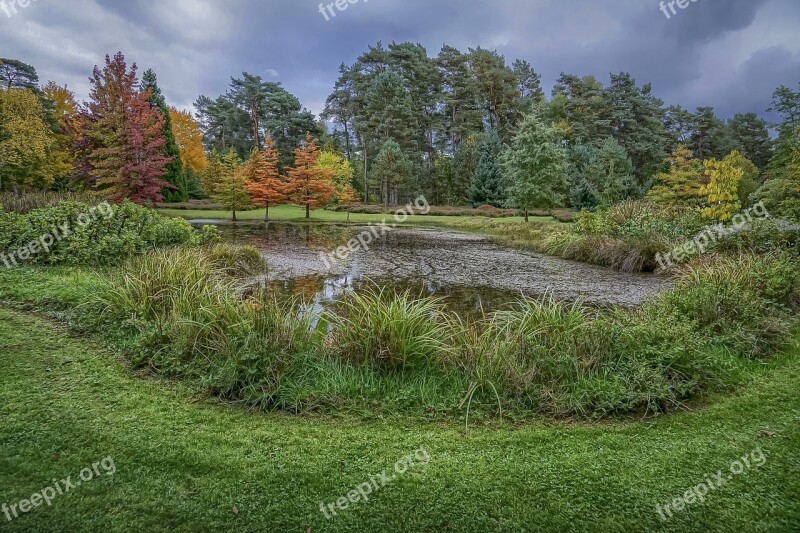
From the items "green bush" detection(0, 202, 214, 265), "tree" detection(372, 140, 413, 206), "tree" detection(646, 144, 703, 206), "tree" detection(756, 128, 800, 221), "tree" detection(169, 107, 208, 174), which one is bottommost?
"green bush" detection(0, 202, 214, 265)

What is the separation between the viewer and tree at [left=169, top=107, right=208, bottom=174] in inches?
1411

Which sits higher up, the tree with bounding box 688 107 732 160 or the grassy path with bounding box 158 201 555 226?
the tree with bounding box 688 107 732 160

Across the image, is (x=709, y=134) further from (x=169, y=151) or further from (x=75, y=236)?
(x=75, y=236)

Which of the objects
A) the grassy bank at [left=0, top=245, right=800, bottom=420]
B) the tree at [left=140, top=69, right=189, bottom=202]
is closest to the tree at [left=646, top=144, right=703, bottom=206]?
the grassy bank at [left=0, top=245, right=800, bottom=420]

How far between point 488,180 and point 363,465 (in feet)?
95.1

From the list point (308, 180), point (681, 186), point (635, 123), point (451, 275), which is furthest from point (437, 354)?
point (635, 123)

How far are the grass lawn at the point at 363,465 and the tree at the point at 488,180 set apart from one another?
27.5 metres

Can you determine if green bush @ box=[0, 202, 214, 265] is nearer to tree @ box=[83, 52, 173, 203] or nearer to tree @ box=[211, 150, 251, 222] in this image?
tree @ box=[83, 52, 173, 203]

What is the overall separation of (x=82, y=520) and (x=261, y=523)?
30.9 inches

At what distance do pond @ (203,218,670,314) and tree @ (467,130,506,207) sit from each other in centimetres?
1625

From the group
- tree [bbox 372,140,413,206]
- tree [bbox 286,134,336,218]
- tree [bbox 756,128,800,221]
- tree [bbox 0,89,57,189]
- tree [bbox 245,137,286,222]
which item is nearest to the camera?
tree [bbox 756,128,800,221]

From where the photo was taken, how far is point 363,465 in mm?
2510

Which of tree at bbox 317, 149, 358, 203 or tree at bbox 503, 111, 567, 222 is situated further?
tree at bbox 317, 149, 358, 203

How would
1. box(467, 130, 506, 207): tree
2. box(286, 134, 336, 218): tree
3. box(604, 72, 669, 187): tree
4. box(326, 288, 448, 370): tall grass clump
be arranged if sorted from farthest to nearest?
1. box(604, 72, 669, 187): tree
2. box(467, 130, 506, 207): tree
3. box(286, 134, 336, 218): tree
4. box(326, 288, 448, 370): tall grass clump
